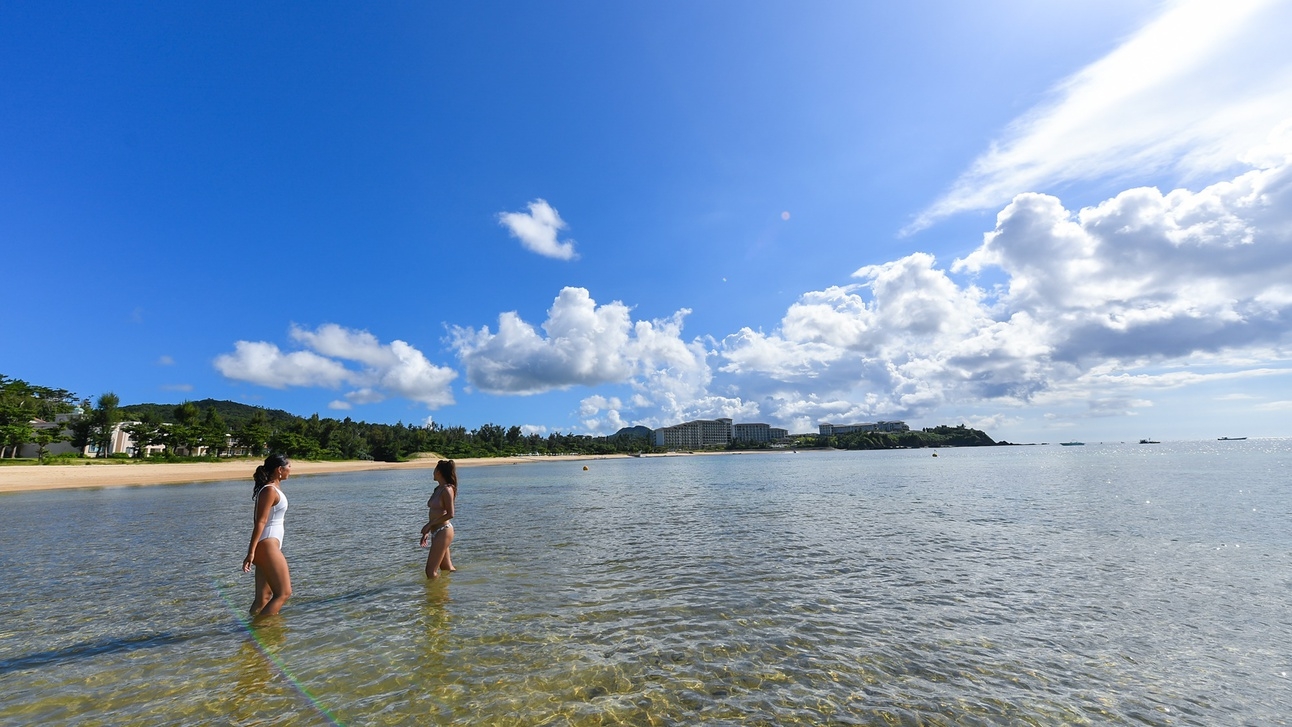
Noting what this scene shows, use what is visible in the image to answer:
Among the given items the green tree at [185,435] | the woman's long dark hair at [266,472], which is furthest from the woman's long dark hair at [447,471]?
the green tree at [185,435]

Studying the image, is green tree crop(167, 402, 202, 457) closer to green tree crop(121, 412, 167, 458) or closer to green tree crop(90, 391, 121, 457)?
green tree crop(121, 412, 167, 458)

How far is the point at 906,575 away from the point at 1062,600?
10.7 ft

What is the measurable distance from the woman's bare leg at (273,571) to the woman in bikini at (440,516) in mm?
2623

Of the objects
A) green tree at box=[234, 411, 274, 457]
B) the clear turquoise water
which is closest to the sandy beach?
green tree at box=[234, 411, 274, 457]

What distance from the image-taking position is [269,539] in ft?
31.2

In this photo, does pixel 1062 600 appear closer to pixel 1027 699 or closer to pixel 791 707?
pixel 1027 699

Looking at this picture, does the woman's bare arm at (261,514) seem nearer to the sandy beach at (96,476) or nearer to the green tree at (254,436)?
the sandy beach at (96,476)

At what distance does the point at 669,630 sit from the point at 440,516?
6342 mm

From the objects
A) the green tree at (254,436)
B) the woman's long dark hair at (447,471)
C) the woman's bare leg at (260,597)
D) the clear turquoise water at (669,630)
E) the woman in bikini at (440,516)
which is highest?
the green tree at (254,436)

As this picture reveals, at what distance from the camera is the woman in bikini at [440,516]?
41.0ft

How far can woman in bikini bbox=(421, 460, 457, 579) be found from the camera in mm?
12484

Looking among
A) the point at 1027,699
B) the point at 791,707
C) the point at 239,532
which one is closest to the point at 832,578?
Answer: the point at 1027,699

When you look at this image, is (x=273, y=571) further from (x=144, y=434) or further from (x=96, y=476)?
(x=144, y=434)

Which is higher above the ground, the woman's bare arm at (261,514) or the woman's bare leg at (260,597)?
the woman's bare arm at (261,514)
